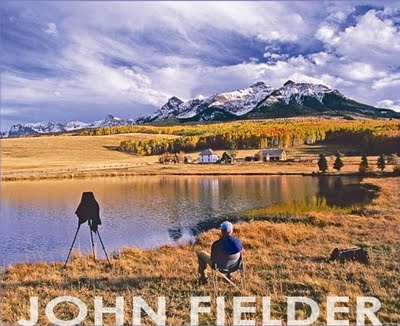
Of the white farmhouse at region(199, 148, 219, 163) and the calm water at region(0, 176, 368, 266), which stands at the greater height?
the white farmhouse at region(199, 148, 219, 163)

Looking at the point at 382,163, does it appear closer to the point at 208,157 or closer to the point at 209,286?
the point at 208,157

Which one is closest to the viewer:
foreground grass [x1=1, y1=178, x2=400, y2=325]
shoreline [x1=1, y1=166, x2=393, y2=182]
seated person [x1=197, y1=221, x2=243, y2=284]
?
foreground grass [x1=1, y1=178, x2=400, y2=325]

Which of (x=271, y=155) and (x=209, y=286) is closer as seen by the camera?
(x=209, y=286)

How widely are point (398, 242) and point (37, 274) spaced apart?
43.2 ft

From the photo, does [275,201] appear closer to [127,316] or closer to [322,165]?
[127,316]

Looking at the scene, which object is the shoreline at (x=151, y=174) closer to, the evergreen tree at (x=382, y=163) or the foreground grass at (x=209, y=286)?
the evergreen tree at (x=382, y=163)

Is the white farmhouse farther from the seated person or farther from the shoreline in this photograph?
the seated person

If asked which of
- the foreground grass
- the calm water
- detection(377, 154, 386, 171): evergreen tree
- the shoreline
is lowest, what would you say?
the calm water

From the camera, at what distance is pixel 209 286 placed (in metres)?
11.1

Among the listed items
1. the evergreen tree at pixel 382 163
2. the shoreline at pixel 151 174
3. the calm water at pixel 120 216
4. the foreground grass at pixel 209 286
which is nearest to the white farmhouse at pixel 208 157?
the shoreline at pixel 151 174

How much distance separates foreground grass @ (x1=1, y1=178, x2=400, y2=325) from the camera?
9.77 metres

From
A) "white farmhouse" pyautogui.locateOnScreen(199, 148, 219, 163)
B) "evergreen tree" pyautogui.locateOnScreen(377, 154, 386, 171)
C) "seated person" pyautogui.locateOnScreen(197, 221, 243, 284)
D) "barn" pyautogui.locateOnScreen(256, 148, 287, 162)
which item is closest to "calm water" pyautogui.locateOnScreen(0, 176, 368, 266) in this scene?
"seated person" pyautogui.locateOnScreen(197, 221, 243, 284)

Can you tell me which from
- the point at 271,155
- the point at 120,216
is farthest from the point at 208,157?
the point at 120,216

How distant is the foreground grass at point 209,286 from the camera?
977cm
